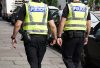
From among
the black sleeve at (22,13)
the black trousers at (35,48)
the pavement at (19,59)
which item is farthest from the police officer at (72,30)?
the pavement at (19,59)

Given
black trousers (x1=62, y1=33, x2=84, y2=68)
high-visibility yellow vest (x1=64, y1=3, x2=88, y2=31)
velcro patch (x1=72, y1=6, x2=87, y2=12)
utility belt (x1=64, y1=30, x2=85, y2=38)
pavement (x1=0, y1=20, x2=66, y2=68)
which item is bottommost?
pavement (x1=0, y1=20, x2=66, y2=68)

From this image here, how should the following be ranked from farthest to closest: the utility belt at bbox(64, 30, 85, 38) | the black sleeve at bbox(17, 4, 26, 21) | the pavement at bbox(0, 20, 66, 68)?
the pavement at bbox(0, 20, 66, 68) < the utility belt at bbox(64, 30, 85, 38) < the black sleeve at bbox(17, 4, 26, 21)

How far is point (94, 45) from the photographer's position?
28.1 ft

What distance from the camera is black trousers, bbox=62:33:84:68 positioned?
6945mm

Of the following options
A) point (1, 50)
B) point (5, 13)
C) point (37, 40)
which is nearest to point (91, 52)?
point (37, 40)

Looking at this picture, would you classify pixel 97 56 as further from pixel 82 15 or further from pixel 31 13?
pixel 31 13

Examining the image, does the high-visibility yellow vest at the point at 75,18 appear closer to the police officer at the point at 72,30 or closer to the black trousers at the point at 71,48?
the police officer at the point at 72,30

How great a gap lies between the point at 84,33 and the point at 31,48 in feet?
3.85

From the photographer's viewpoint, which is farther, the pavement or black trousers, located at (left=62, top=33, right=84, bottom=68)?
the pavement

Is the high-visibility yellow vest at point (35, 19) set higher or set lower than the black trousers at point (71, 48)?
higher

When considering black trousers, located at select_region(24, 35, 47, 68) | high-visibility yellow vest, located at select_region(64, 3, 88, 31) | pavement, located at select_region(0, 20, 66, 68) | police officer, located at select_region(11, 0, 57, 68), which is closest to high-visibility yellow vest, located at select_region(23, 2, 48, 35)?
police officer, located at select_region(11, 0, 57, 68)

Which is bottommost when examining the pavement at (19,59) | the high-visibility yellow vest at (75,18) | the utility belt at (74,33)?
the pavement at (19,59)

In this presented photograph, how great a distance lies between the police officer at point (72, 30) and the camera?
6941 millimetres

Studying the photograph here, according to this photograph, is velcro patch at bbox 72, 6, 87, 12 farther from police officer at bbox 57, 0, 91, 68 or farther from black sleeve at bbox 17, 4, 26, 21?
black sleeve at bbox 17, 4, 26, 21
